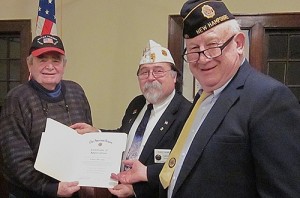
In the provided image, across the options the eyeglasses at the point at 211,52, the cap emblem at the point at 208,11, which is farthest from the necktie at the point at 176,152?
the cap emblem at the point at 208,11

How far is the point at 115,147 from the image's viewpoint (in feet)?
5.95

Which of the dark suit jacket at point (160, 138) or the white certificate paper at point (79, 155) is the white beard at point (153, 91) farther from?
the white certificate paper at point (79, 155)

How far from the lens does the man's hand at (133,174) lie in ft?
5.61

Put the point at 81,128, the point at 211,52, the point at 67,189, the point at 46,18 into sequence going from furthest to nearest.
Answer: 1. the point at 46,18
2. the point at 81,128
3. the point at 67,189
4. the point at 211,52

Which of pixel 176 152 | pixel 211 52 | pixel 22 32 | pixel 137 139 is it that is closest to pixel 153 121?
pixel 137 139

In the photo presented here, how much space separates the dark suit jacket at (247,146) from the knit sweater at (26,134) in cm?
90

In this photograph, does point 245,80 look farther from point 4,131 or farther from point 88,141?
point 4,131

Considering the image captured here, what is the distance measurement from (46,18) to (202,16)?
2.04 m

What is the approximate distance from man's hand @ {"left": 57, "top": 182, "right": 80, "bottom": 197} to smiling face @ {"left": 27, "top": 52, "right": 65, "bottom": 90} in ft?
1.58

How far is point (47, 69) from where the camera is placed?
1.89m

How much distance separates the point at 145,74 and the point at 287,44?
152 cm

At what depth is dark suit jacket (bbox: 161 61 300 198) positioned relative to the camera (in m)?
0.89

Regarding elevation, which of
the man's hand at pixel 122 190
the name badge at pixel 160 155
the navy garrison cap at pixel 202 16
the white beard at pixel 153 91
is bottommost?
the man's hand at pixel 122 190

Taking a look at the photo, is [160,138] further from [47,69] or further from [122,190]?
[47,69]
